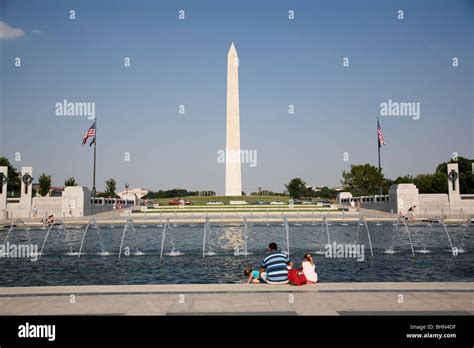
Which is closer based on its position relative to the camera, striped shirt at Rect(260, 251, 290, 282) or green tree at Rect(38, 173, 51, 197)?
striped shirt at Rect(260, 251, 290, 282)

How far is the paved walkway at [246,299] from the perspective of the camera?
21.2 ft

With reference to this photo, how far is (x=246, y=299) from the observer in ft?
23.7

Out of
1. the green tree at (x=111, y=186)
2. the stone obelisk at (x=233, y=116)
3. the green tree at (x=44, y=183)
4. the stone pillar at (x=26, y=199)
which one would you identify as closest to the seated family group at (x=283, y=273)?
the stone pillar at (x=26, y=199)

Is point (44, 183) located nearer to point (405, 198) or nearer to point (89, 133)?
point (89, 133)

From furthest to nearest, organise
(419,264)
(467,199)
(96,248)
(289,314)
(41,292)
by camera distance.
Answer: (467,199) → (96,248) → (419,264) → (41,292) → (289,314)

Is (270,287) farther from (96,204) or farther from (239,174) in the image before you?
(239,174)

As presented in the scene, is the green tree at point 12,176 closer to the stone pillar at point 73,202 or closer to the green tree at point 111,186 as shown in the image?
the green tree at point 111,186

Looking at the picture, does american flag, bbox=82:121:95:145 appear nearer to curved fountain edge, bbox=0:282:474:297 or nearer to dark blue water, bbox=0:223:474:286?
dark blue water, bbox=0:223:474:286

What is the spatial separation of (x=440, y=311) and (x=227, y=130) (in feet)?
157

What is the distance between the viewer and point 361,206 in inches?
2201

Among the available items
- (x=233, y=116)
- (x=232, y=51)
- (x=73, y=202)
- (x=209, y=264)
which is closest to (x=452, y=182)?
(x=233, y=116)

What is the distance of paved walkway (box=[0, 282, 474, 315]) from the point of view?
6449mm

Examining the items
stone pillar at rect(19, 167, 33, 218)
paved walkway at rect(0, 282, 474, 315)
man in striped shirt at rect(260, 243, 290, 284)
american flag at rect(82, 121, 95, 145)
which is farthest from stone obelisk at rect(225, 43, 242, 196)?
paved walkway at rect(0, 282, 474, 315)
